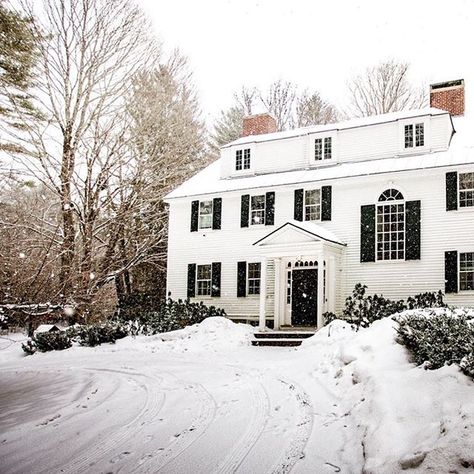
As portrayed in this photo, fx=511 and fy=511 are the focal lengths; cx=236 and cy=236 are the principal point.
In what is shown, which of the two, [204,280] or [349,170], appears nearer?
[349,170]

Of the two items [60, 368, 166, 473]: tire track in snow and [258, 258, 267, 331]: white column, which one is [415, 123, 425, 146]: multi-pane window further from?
[60, 368, 166, 473]: tire track in snow

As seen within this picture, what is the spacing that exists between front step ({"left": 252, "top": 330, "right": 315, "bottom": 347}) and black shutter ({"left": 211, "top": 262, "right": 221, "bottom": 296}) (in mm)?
3421

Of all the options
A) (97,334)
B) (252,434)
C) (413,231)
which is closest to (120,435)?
(252,434)

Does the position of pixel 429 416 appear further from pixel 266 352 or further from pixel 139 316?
pixel 139 316

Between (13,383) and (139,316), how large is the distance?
25.8ft

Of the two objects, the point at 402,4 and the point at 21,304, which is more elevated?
the point at 402,4

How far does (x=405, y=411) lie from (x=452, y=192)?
11262mm

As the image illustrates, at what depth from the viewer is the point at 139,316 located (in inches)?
683

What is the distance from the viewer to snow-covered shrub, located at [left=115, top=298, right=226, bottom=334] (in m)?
15.9

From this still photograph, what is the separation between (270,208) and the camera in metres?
17.5

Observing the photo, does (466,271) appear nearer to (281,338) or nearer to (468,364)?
(281,338)

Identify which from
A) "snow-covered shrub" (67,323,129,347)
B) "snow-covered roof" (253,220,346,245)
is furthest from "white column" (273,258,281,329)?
"snow-covered shrub" (67,323,129,347)

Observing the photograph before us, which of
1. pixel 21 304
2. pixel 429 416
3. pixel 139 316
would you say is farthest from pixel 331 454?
pixel 139 316

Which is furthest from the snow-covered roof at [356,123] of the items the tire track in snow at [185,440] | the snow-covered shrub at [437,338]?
the tire track in snow at [185,440]
